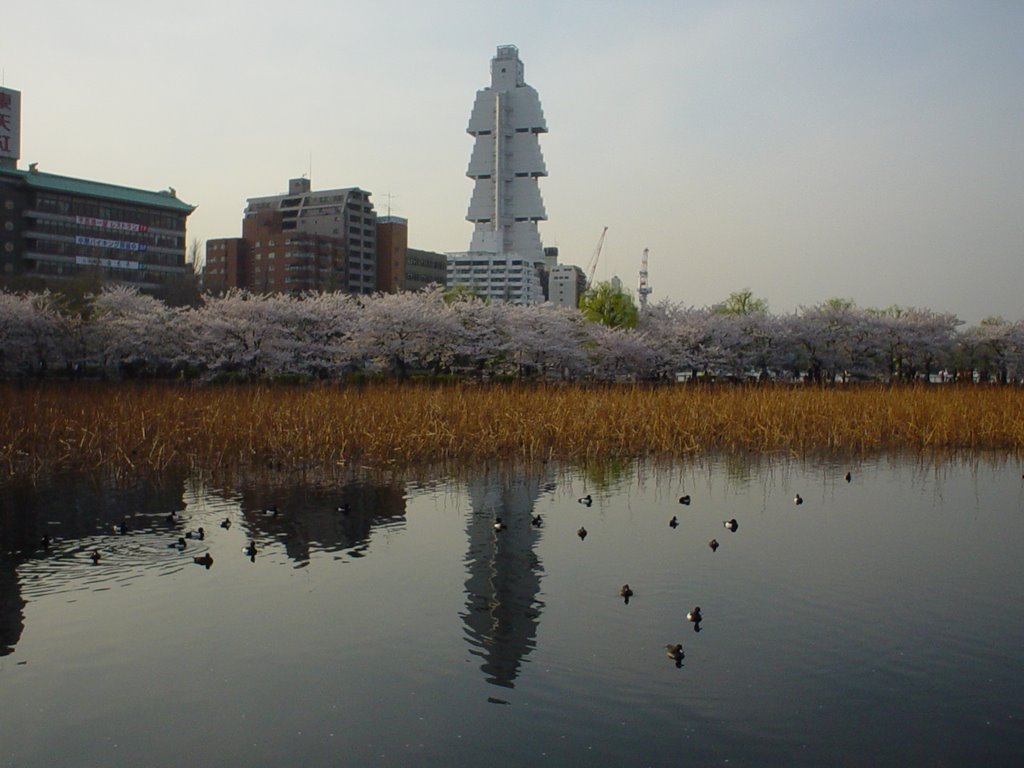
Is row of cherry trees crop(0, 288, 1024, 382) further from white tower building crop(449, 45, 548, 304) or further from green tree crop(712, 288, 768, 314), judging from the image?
white tower building crop(449, 45, 548, 304)

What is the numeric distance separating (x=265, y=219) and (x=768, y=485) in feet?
364

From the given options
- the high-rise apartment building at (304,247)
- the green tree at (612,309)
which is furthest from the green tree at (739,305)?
the high-rise apartment building at (304,247)

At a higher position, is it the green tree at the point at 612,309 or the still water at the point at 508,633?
the green tree at the point at 612,309

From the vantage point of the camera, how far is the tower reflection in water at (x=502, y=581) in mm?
7871

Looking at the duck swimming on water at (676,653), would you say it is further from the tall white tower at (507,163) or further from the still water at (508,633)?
the tall white tower at (507,163)

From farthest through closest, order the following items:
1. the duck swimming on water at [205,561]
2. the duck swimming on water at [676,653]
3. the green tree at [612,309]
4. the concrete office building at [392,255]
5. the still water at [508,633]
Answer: the concrete office building at [392,255] → the green tree at [612,309] → the duck swimming on water at [205,561] → the duck swimming on water at [676,653] → the still water at [508,633]

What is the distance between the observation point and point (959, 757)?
19.2 feet

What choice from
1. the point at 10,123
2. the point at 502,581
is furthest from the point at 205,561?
the point at 10,123

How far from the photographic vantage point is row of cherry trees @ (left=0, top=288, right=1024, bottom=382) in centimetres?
4103

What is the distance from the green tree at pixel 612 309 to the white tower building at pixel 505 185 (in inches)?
3343

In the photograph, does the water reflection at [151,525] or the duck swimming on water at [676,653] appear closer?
the duck swimming on water at [676,653]

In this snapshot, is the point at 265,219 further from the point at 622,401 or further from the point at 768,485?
the point at 768,485

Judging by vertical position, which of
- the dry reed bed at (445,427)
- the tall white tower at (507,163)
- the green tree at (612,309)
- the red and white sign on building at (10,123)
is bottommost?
the dry reed bed at (445,427)

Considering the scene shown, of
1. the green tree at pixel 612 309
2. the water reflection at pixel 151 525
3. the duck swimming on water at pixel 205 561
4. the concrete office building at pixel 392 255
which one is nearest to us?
the water reflection at pixel 151 525
